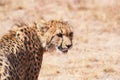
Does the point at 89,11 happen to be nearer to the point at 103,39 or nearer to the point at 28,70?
the point at 103,39

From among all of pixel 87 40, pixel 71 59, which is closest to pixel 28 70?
pixel 71 59

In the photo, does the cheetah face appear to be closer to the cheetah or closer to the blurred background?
the cheetah

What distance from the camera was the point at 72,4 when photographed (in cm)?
1436

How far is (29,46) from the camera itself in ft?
22.2

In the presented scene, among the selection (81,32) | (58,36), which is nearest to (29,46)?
(58,36)

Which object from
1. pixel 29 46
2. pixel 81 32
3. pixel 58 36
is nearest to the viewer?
pixel 29 46

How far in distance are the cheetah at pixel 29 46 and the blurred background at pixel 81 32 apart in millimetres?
1513

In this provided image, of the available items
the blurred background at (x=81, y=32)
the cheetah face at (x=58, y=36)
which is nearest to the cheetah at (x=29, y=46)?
the cheetah face at (x=58, y=36)

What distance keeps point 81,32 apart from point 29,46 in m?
5.13

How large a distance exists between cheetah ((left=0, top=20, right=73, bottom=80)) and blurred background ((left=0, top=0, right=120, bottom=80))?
1.51 meters

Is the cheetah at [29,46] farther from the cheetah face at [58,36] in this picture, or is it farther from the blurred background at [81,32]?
the blurred background at [81,32]

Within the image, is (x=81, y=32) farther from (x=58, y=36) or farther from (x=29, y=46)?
(x=29, y=46)

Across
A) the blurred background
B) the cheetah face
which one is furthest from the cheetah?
the blurred background

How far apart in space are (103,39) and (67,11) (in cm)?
257
